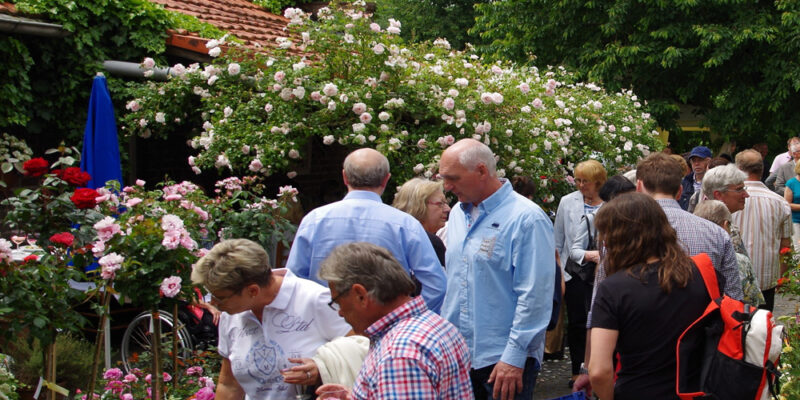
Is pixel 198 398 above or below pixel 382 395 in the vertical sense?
below

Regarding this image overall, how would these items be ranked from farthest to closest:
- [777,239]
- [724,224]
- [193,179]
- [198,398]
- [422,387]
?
[193,179] → [777,239] → [724,224] → [198,398] → [422,387]

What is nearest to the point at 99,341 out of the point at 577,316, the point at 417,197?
the point at 417,197

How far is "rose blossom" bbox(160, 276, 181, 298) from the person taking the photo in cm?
348

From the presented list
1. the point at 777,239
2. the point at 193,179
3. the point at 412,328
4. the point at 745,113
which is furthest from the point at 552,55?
the point at 412,328

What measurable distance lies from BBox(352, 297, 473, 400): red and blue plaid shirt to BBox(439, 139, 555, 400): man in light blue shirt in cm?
116

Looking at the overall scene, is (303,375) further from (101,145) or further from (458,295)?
(101,145)

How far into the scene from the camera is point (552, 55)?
19.2 meters

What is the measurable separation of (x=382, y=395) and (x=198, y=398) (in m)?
1.93

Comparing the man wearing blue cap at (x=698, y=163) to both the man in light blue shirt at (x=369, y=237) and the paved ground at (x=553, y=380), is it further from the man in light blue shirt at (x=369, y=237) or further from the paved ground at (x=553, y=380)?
the man in light blue shirt at (x=369, y=237)

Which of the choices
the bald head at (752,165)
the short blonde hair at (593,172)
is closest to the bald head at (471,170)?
the short blonde hair at (593,172)

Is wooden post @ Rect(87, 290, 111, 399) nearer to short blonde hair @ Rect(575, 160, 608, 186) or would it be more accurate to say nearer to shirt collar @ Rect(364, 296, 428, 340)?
shirt collar @ Rect(364, 296, 428, 340)

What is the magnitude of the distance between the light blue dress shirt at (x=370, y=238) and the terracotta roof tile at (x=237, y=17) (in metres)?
4.50

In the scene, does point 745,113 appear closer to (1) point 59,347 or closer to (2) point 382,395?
(1) point 59,347

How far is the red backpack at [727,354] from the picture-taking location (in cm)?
285
